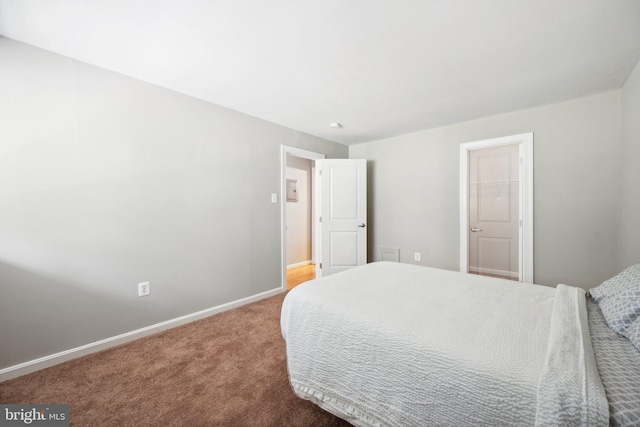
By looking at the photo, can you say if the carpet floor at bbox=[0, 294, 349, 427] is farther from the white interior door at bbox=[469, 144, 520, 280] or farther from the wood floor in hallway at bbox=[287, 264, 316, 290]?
the white interior door at bbox=[469, 144, 520, 280]

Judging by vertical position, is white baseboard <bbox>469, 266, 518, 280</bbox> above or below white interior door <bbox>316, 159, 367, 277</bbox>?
below

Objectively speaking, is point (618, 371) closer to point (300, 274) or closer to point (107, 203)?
point (107, 203)

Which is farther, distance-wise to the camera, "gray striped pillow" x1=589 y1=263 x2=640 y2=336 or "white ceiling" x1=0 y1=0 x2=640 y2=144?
"white ceiling" x1=0 y1=0 x2=640 y2=144

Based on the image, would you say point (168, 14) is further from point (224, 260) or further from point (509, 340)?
point (509, 340)

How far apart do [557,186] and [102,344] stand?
4.58 metres

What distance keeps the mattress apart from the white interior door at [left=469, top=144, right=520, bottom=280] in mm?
3392

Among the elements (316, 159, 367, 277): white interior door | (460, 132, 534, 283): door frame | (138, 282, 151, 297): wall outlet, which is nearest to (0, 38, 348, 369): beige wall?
(138, 282, 151, 297): wall outlet

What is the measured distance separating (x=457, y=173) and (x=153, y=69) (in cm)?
352

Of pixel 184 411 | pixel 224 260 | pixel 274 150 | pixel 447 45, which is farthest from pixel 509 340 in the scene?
pixel 274 150

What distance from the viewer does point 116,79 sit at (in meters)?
2.18

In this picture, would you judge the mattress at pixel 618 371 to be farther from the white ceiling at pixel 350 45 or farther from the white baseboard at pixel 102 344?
the white baseboard at pixel 102 344

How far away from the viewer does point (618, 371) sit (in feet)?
2.63

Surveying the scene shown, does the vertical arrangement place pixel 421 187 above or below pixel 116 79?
below

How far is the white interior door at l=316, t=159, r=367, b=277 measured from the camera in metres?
4.00
